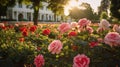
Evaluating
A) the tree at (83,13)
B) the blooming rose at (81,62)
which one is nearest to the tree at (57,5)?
the blooming rose at (81,62)

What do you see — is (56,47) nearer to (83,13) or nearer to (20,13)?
(20,13)

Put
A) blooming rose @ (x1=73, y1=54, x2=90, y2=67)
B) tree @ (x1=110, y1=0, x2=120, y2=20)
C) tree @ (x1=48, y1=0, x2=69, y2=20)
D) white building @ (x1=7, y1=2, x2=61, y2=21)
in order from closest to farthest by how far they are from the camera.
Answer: blooming rose @ (x1=73, y1=54, x2=90, y2=67) < tree @ (x1=48, y1=0, x2=69, y2=20) < tree @ (x1=110, y1=0, x2=120, y2=20) < white building @ (x1=7, y1=2, x2=61, y2=21)

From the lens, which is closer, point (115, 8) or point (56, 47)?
point (56, 47)

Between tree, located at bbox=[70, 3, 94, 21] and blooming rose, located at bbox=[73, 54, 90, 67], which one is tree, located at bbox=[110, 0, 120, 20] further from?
blooming rose, located at bbox=[73, 54, 90, 67]

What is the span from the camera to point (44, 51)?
6023mm

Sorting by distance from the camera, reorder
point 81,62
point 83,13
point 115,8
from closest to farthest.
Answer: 1. point 81,62
2. point 115,8
3. point 83,13

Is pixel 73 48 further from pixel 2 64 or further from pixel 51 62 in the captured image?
pixel 2 64

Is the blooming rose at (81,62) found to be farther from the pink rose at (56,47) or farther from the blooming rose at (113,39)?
the blooming rose at (113,39)

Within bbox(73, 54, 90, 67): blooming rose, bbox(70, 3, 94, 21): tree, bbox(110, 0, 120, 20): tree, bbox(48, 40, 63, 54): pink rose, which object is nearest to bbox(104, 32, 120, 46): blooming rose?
bbox(48, 40, 63, 54): pink rose

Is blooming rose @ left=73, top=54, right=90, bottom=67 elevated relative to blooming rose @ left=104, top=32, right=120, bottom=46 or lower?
lower

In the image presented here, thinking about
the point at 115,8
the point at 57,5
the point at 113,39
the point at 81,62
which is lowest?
the point at 115,8

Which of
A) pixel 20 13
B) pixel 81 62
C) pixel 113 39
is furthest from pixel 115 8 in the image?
pixel 81 62

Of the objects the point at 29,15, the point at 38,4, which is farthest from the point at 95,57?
the point at 29,15

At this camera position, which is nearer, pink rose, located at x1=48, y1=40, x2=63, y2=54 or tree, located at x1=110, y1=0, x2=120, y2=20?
pink rose, located at x1=48, y1=40, x2=63, y2=54
